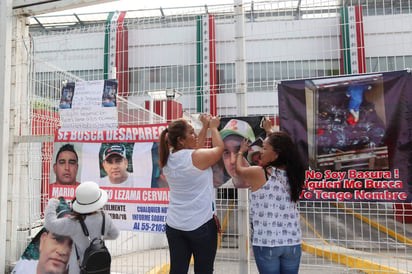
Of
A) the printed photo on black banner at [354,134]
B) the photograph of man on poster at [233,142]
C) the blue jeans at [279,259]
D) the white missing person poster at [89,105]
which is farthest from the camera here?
the white missing person poster at [89,105]

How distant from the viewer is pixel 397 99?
9.79 ft

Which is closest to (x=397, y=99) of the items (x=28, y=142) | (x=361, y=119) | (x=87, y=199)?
(x=361, y=119)

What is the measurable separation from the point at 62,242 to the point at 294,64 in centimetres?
323

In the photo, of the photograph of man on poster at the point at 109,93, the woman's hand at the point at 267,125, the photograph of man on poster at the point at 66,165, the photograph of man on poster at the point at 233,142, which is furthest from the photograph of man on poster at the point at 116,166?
the woman's hand at the point at 267,125

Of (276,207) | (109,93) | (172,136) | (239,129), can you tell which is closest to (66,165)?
(109,93)

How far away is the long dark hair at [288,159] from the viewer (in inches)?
98.1

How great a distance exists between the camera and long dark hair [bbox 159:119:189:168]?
8.42 ft

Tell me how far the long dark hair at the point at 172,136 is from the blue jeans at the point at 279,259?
39.5 inches

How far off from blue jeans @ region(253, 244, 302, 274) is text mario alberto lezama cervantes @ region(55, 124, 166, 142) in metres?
1.74

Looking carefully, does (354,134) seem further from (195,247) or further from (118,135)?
(118,135)

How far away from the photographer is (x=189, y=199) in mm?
2545

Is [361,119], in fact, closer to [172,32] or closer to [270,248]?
[270,248]

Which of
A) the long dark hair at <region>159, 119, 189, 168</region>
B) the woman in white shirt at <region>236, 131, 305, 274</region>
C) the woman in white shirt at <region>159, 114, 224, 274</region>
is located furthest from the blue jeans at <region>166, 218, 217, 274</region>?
the long dark hair at <region>159, 119, 189, 168</region>

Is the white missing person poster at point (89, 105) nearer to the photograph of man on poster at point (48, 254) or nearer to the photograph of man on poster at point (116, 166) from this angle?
the photograph of man on poster at point (116, 166)
